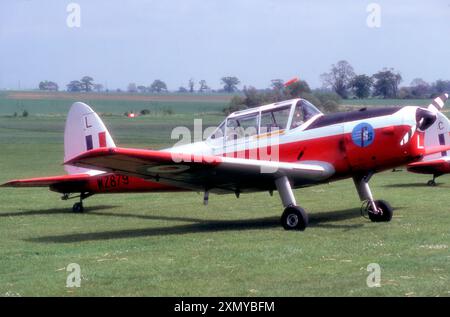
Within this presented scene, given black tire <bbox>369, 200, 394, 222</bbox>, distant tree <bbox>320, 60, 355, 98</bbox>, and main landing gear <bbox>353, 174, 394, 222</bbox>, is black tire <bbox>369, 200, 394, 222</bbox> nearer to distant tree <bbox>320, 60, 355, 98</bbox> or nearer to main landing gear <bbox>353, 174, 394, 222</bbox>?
main landing gear <bbox>353, 174, 394, 222</bbox>

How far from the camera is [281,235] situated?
10211 millimetres

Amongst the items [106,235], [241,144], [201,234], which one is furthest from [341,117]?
[106,235]

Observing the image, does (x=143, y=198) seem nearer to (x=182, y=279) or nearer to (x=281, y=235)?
(x=281, y=235)

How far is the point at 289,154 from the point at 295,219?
123 centimetres

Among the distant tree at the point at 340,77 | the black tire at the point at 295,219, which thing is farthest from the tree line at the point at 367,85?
the black tire at the point at 295,219

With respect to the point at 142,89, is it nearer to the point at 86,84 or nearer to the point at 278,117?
the point at 86,84

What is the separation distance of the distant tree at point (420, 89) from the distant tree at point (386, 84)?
169cm

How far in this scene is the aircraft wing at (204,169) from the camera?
32.7 ft

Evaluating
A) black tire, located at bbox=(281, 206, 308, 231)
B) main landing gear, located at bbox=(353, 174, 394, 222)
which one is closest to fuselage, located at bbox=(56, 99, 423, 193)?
main landing gear, located at bbox=(353, 174, 394, 222)

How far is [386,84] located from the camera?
20312 millimetres

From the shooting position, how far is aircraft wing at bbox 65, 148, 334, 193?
9.97 m

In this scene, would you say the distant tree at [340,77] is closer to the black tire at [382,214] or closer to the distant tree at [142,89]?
the black tire at [382,214]
